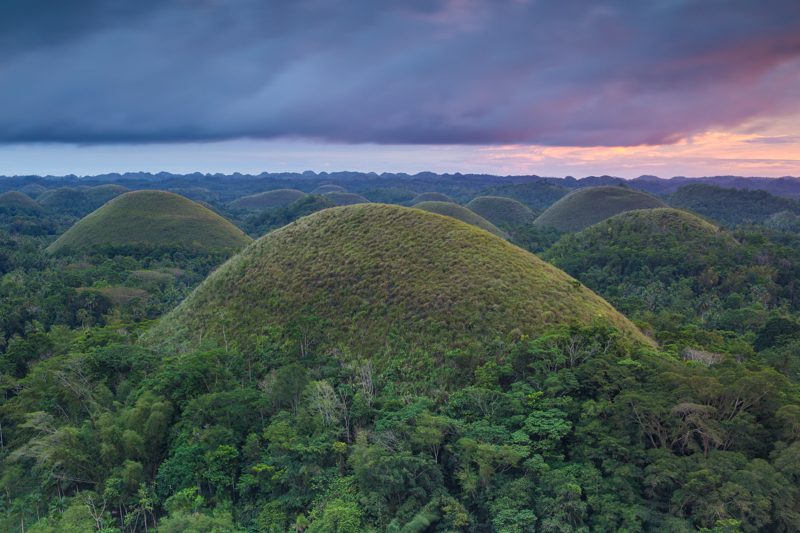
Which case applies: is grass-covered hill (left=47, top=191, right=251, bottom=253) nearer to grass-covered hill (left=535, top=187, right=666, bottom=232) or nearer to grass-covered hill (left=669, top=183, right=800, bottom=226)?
grass-covered hill (left=535, top=187, right=666, bottom=232)

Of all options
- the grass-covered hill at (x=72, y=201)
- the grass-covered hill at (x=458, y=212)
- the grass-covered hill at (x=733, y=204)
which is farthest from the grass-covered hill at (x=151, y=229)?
the grass-covered hill at (x=733, y=204)

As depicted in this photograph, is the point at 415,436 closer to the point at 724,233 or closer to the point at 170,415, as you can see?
the point at 170,415

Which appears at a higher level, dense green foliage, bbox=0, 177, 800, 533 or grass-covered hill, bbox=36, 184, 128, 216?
grass-covered hill, bbox=36, 184, 128, 216

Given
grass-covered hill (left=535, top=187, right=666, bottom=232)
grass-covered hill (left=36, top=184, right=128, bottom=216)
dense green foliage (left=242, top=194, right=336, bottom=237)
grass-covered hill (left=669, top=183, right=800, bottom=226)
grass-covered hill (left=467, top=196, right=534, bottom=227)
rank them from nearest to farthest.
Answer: grass-covered hill (left=535, top=187, right=666, bottom=232) < dense green foliage (left=242, top=194, right=336, bottom=237) < grass-covered hill (left=669, top=183, right=800, bottom=226) < grass-covered hill (left=467, top=196, right=534, bottom=227) < grass-covered hill (left=36, top=184, right=128, bottom=216)

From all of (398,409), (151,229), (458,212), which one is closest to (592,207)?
(458,212)

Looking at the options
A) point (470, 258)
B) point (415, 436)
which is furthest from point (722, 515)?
point (470, 258)

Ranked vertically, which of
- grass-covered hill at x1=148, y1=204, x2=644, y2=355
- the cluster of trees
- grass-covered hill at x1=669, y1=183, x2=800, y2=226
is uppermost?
grass-covered hill at x1=669, y1=183, x2=800, y2=226

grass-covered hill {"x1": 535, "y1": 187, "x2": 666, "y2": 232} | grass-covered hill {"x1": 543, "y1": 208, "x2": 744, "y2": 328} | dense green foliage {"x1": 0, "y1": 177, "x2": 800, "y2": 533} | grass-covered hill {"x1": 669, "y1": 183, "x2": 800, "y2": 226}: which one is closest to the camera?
dense green foliage {"x1": 0, "y1": 177, "x2": 800, "y2": 533}

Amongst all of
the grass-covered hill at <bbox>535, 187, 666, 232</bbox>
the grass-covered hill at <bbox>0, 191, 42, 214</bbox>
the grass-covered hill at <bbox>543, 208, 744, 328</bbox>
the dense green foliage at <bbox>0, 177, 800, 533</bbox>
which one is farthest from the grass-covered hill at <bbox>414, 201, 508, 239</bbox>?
the grass-covered hill at <bbox>0, 191, 42, 214</bbox>
